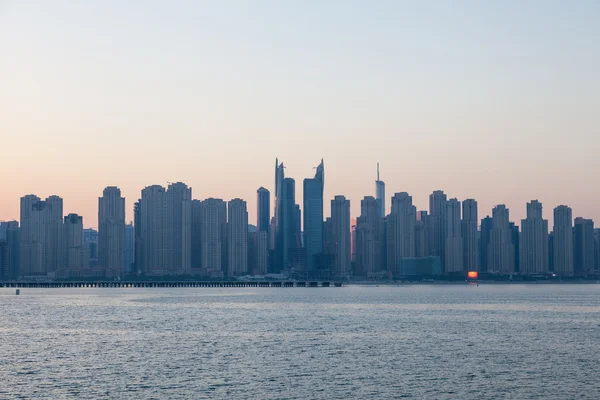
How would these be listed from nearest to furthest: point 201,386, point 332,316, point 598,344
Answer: point 201,386 → point 598,344 → point 332,316

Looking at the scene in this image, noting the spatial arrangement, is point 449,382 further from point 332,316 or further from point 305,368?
point 332,316

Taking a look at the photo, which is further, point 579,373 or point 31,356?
point 31,356

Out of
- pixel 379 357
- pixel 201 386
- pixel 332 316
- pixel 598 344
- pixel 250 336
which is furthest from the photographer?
pixel 332 316

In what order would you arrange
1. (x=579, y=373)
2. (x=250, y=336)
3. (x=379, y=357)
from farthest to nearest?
1. (x=250, y=336)
2. (x=379, y=357)
3. (x=579, y=373)

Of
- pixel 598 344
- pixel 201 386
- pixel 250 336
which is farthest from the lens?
pixel 250 336

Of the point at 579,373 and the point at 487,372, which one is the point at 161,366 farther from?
the point at 579,373

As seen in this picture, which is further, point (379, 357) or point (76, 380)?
point (379, 357)

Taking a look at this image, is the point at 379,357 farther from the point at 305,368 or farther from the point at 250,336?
the point at 250,336

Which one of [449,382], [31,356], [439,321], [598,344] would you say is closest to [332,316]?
[439,321]

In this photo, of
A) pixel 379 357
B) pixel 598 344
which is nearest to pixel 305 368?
pixel 379 357
